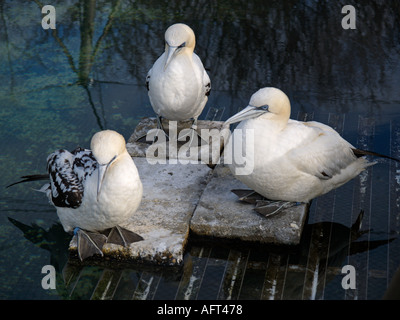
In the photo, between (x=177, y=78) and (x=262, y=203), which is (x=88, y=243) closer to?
(x=262, y=203)

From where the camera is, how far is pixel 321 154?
4.91 meters

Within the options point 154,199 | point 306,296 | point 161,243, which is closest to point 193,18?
point 154,199

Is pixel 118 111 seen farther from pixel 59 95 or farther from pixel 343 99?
pixel 343 99

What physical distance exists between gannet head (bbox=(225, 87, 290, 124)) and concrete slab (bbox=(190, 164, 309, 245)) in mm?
732

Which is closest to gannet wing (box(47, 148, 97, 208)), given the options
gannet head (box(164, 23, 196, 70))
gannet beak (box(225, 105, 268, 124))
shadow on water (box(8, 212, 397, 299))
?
shadow on water (box(8, 212, 397, 299))

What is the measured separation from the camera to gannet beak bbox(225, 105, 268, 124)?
15.8ft

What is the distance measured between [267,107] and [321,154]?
595mm

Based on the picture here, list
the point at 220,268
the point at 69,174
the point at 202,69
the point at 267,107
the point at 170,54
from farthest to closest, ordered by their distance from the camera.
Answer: the point at 202,69 → the point at 170,54 → the point at 267,107 → the point at 69,174 → the point at 220,268

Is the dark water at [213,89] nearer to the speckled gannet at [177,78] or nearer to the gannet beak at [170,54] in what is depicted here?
the speckled gannet at [177,78]

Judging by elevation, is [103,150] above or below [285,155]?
above

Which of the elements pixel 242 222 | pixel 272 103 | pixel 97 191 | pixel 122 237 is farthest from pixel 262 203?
pixel 97 191

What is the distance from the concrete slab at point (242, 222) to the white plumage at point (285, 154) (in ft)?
0.62

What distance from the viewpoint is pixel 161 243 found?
462 centimetres

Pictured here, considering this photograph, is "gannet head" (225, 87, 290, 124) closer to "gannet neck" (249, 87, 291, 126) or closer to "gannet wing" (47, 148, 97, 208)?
"gannet neck" (249, 87, 291, 126)
